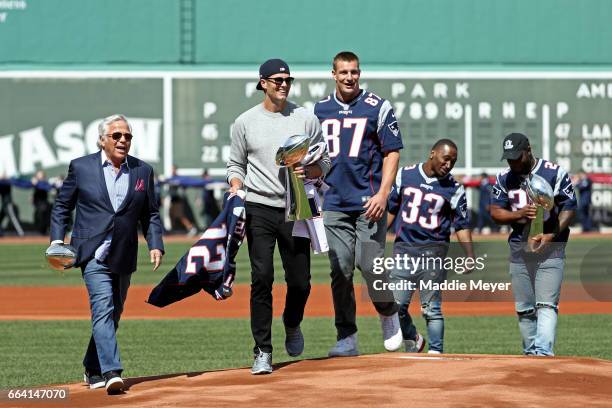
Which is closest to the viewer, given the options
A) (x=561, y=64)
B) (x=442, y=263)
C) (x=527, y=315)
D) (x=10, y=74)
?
(x=527, y=315)

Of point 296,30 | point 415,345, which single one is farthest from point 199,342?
point 296,30

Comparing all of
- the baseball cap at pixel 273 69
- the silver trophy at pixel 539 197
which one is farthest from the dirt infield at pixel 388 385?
the baseball cap at pixel 273 69

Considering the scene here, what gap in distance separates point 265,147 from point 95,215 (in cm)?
121

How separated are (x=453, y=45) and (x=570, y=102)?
4093 millimetres

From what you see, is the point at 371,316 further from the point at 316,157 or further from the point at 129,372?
the point at 316,157

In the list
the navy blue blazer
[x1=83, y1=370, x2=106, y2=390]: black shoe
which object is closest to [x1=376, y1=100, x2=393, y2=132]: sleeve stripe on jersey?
the navy blue blazer

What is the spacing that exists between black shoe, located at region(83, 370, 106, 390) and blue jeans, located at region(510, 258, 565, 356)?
3347 mm

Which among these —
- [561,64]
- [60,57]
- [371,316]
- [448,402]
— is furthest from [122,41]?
[448,402]

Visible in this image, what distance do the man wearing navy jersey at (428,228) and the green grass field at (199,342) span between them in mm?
1385

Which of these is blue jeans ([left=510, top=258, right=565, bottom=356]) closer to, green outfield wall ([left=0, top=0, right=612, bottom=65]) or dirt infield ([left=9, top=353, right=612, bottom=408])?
dirt infield ([left=9, top=353, right=612, bottom=408])

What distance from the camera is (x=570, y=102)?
36.5m

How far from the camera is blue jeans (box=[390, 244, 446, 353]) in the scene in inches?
416

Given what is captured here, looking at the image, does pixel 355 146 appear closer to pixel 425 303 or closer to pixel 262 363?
pixel 262 363

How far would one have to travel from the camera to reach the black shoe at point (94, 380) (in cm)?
855
